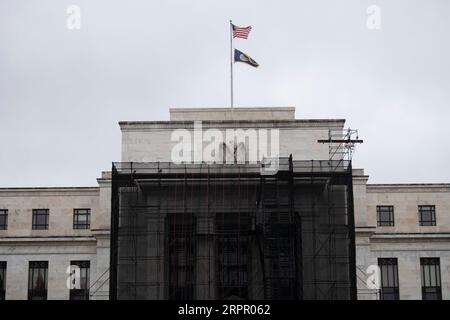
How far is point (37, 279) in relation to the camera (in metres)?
66.9

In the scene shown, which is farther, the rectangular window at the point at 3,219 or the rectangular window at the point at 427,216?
the rectangular window at the point at 3,219

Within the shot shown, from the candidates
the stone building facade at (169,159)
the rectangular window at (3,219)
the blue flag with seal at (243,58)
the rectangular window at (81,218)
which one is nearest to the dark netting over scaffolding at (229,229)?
the stone building facade at (169,159)

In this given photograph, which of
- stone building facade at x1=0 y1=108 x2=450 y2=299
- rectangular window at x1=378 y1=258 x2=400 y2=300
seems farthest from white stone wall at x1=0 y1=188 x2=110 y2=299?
rectangular window at x1=378 y1=258 x2=400 y2=300

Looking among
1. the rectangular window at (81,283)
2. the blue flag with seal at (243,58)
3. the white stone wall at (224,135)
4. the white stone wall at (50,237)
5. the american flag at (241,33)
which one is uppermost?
the american flag at (241,33)

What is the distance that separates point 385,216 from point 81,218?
2339cm

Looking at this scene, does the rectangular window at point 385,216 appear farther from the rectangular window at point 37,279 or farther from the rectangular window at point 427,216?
the rectangular window at point 37,279

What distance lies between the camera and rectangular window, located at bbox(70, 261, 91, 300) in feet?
217

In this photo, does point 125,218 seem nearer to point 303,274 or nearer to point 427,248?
point 303,274

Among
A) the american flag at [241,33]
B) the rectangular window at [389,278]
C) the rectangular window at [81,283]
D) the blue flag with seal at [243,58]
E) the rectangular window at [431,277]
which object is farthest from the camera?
the rectangular window at [81,283]

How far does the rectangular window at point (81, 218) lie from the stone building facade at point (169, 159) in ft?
0.25

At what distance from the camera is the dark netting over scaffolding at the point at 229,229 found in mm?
56969

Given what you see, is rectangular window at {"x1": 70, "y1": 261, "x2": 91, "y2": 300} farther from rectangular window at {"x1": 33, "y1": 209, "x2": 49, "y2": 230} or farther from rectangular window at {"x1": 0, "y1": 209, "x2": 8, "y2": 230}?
rectangular window at {"x1": 0, "y1": 209, "x2": 8, "y2": 230}

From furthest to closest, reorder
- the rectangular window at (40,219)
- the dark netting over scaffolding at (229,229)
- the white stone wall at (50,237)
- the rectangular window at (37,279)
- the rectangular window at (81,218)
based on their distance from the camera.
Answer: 1. the rectangular window at (40,219)
2. the rectangular window at (81,218)
3. the rectangular window at (37,279)
4. the white stone wall at (50,237)
5. the dark netting over scaffolding at (229,229)

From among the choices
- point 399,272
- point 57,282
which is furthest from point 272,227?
point 57,282
